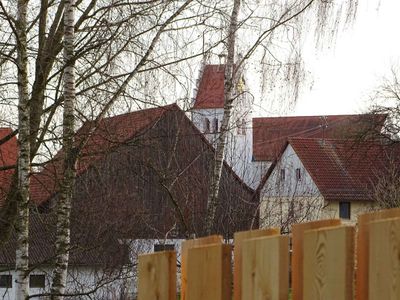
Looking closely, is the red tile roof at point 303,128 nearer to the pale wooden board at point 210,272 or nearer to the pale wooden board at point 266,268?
the pale wooden board at point 210,272

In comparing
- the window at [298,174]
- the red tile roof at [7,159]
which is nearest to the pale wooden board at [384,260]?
the red tile roof at [7,159]

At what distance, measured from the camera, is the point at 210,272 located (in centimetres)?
240

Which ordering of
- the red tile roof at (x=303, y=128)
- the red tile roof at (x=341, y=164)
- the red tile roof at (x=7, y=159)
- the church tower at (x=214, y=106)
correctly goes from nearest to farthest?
the red tile roof at (x=7, y=159)
the church tower at (x=214, y=106)
the red tile roof at (x=303, y=128)
the red tile roof at (x=341, y=164)

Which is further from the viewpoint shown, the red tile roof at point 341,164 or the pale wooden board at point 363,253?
the red tile roof at point 341,164

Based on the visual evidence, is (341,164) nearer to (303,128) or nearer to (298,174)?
(298,174)

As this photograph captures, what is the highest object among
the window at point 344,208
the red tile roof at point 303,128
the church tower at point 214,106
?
the red tile roof at point 303,128

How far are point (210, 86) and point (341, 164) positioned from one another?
94.2ft

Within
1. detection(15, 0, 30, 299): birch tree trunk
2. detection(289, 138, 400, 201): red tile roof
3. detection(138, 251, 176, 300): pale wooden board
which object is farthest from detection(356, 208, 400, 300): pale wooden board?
detection(289, 138, 400, 201): red tile roof

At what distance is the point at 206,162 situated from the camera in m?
17.8

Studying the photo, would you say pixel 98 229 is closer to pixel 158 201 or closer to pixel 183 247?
pixel 158 201

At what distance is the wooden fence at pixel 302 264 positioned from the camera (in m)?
1.96

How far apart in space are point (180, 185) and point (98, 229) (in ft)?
5.84

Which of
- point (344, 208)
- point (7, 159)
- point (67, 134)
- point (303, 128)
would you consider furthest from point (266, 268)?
point (303, 128)

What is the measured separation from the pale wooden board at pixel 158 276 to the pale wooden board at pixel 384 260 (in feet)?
2.66
